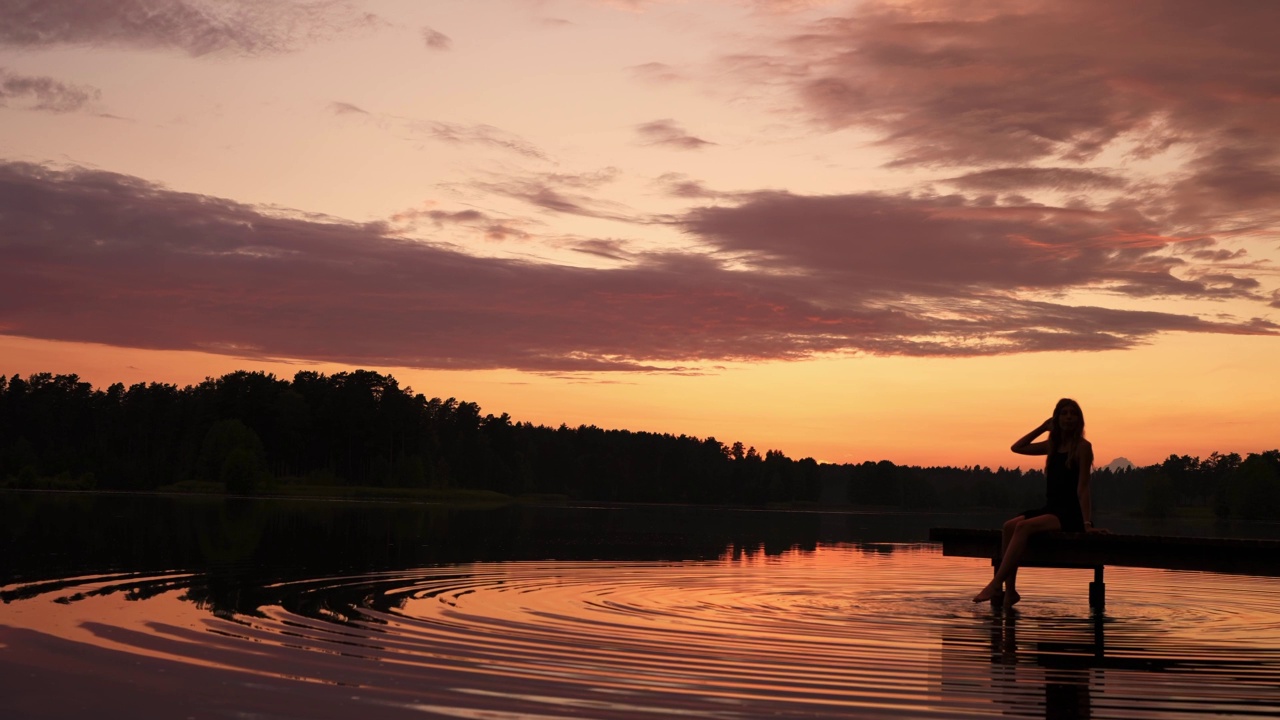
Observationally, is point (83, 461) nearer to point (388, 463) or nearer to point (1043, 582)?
point (388, 463)

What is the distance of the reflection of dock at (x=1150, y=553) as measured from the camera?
59.2 feet

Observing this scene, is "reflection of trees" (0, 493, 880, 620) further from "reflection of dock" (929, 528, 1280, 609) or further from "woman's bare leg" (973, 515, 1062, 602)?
"reflection of dock" (929, 528, 1280, 609)

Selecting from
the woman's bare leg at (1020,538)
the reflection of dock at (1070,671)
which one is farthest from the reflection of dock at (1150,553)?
the reflection of dock at (1070,671)

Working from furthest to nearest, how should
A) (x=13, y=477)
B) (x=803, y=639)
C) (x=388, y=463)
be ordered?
(x=388, y=463)
(x=13, y=477)
(x=803, y=639)

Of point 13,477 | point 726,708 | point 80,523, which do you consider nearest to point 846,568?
point 726,708

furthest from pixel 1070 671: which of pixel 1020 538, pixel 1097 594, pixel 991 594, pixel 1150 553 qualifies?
pixel 1097 594

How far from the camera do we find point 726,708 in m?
9.99

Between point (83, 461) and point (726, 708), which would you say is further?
point (83, 461)

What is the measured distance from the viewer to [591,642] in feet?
46.1

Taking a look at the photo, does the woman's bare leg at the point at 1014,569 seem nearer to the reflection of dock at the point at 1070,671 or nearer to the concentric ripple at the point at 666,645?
the concentric ripple at the point at 666,645

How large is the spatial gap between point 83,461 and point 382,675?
180195 millimetres

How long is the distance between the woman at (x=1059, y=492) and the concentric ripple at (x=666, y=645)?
70 centimetres

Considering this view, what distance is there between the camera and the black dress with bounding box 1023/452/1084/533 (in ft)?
62.6

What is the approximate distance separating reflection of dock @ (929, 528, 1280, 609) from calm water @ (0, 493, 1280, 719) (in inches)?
32.5
